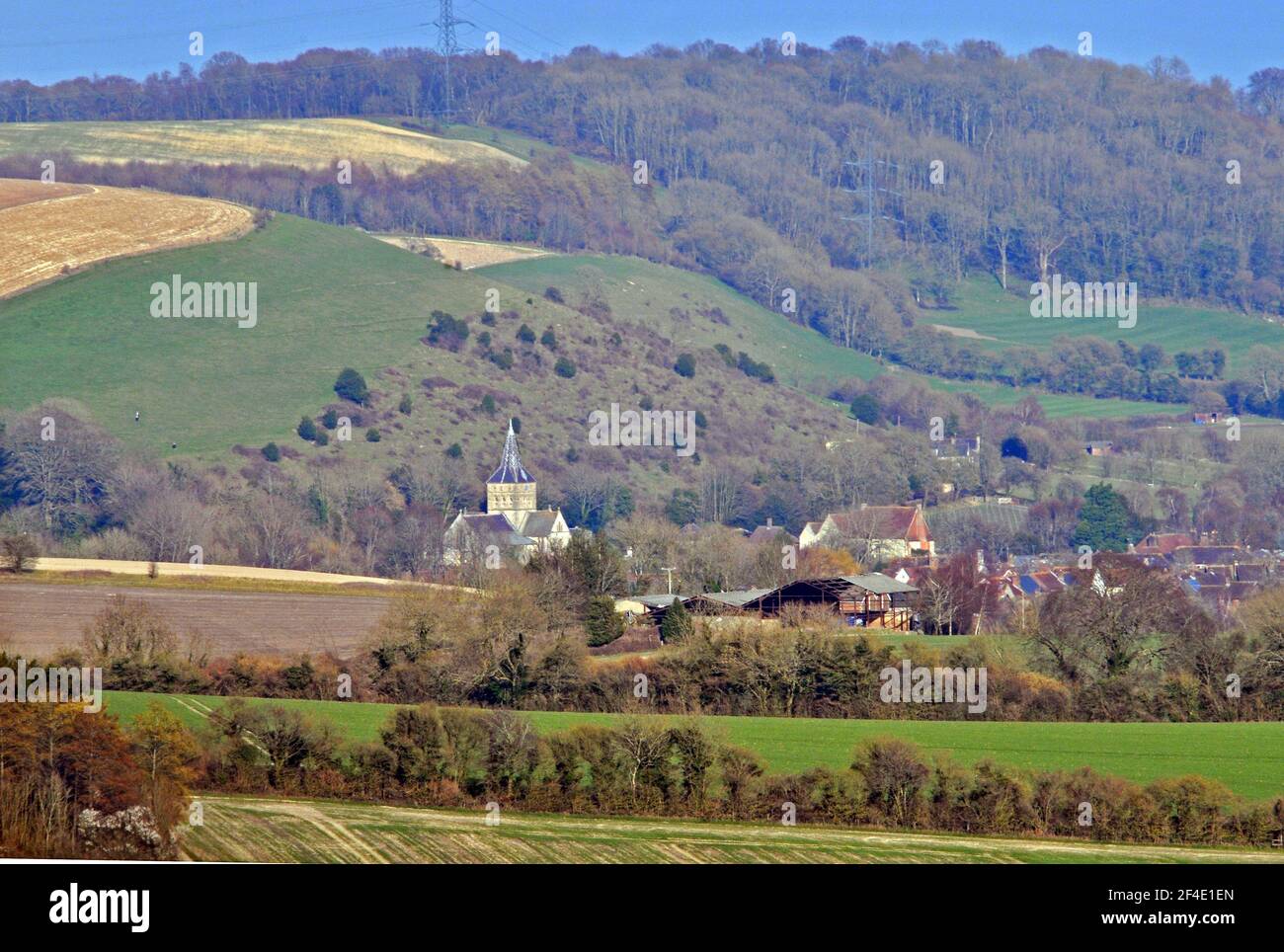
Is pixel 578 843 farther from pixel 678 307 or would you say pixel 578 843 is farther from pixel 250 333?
pixel 678 307

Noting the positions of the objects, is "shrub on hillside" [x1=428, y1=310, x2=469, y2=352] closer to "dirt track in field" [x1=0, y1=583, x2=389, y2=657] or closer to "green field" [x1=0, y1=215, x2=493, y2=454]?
"green field" [x1=0, y1=215, x2=493, y2=454]

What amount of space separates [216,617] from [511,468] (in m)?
69.3

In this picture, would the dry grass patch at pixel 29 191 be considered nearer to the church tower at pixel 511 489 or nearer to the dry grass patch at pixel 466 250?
the dry grass patch at pixel 466 250

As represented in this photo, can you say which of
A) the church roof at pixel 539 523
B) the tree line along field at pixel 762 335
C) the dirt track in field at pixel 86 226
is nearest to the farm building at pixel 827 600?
the church roof at pixel 539 523

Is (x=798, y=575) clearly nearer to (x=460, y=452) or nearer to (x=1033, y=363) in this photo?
(x=460, y=452)

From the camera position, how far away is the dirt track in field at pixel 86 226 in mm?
135875

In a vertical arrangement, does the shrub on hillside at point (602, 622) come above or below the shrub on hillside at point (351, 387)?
below

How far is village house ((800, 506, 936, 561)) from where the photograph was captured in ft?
385

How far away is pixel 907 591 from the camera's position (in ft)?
252

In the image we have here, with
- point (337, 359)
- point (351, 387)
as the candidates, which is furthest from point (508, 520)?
point (337, 359)

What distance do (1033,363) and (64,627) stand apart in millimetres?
153145

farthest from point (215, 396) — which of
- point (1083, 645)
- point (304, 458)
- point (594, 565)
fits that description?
point (1083, 645)

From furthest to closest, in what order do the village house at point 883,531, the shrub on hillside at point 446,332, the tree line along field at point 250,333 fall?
the shrub on hillside at point 446,332, the tree line along field at point 250,333, the village house at point 883,531

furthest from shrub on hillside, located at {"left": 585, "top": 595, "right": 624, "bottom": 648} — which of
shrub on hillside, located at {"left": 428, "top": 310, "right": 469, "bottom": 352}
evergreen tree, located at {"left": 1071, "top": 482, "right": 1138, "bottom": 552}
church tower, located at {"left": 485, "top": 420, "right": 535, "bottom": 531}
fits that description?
shrub on hillside, located at {"left": 428, "top": 310, "right": 469, "bottom": 352}
